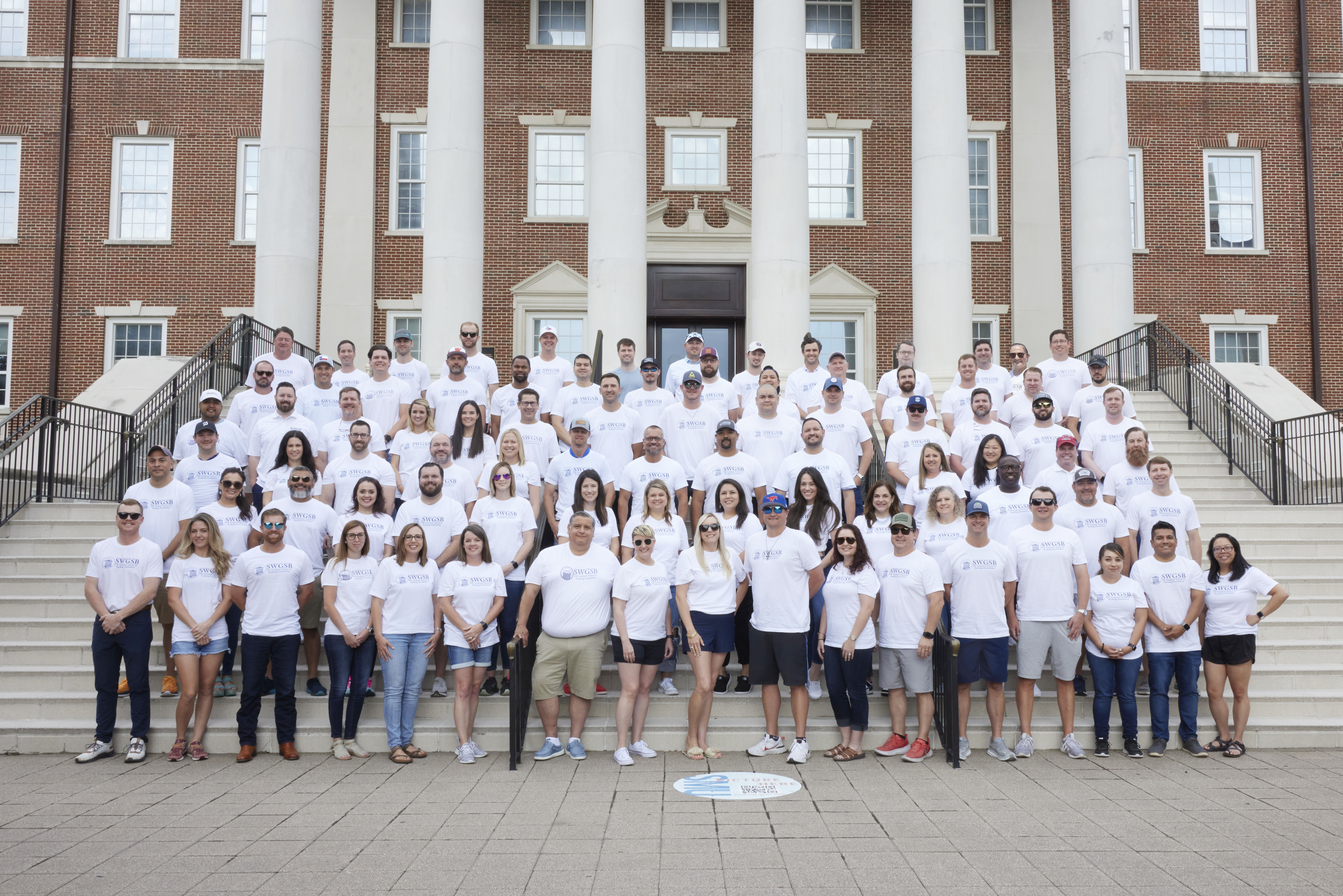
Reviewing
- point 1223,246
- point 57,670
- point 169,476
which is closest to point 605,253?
point 169,476

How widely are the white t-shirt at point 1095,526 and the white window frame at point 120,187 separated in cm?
Result: 2085

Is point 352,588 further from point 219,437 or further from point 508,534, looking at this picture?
point 219,437

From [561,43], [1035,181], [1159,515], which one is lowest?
[1159,515]

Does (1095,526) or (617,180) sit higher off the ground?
(617,180)

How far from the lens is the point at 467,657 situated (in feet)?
26.6

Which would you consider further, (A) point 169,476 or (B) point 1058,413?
(B) point 1058,413

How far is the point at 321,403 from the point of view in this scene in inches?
453

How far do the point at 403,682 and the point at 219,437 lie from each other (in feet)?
13.1

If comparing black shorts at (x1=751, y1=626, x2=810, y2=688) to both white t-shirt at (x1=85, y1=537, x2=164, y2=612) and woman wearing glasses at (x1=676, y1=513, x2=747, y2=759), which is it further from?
white t-shirt at (x1=85, y1=537, x2=164, y2=612)

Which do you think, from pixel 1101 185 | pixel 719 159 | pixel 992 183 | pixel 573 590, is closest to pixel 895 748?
pixel 573 590

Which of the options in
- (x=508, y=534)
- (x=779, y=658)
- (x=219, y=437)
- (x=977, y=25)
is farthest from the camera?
(x=977, y=25)

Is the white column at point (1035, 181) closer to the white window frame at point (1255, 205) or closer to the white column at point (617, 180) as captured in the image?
the white window frame at point (1255, 205)

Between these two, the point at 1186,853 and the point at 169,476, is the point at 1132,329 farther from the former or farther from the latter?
the point at 169,476

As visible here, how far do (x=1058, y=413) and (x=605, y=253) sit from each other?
23.4 ft
